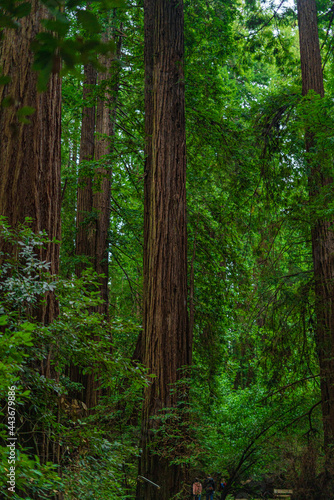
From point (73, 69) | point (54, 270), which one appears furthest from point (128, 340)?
point (73, 69)

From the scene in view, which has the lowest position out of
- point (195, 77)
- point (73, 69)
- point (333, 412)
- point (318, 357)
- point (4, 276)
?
point (333, 412)

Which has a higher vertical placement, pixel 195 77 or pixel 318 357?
pixel 195 77

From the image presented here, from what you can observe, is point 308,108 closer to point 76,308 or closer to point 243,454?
point 76,308

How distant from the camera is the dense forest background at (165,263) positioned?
3.94 metres

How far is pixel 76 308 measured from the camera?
13.6ft

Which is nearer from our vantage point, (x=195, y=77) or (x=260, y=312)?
(x=195, y=77)

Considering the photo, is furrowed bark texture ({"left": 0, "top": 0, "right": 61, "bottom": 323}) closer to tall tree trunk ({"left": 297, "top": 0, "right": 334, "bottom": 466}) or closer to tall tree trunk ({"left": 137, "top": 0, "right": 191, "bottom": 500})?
tall tree trunk ({"left": 137, "top": 0, "right": 191, "bottom": 500})

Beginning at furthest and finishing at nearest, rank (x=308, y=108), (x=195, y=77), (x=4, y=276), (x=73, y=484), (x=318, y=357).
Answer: (x=318, y=357), (x=195, y=77), (x=308, y=108), (x=4, y=276), (x=73, y=484)

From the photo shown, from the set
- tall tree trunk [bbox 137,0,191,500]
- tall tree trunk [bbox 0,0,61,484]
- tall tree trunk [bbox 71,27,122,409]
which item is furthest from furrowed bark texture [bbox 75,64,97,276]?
tall tree trunk [bbox 0,0,61,484]

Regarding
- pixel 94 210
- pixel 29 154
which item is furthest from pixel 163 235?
pixel 94 210

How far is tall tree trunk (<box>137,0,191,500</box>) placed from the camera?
6754mm

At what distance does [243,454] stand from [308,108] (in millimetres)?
7865

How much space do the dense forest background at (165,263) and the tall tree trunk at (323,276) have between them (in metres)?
0.04

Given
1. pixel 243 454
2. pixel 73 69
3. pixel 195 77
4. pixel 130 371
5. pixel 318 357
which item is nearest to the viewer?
pixel 73 69
